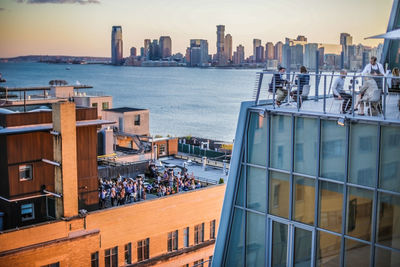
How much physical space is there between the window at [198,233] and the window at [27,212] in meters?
9.93

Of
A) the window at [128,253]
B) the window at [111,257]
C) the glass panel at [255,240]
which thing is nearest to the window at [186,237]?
the window at [128,253]

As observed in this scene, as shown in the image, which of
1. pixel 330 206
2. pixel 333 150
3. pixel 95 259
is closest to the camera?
pixel 333 150

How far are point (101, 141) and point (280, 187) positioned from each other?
3282 cm

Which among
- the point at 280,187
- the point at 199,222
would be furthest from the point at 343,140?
the point at 199,222

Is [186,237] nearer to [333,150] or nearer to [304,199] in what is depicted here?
[304,199]

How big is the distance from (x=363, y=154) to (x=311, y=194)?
1470 mm

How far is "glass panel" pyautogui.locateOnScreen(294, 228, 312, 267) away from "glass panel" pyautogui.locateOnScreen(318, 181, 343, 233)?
49 cm

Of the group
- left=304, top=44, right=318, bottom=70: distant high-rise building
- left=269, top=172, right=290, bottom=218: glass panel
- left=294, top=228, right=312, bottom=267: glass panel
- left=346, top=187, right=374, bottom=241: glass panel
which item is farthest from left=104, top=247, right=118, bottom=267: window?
left=346, top=187, right=374, bottom=241: glass panel

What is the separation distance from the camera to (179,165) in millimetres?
43844

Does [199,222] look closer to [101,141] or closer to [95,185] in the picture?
[95,185]

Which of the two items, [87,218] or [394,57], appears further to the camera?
[87,218]

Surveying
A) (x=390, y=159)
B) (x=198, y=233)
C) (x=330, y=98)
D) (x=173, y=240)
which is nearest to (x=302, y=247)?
(x=390, y=159)

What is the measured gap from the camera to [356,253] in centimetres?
1112

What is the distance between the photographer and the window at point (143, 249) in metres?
30.5
